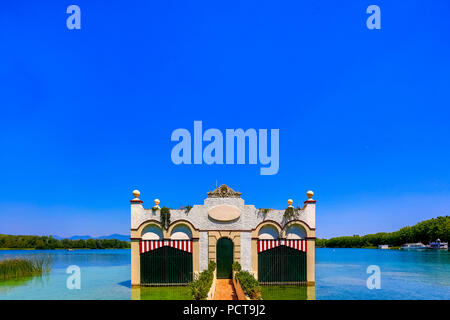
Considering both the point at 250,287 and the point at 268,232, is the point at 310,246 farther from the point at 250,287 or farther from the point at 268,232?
the point at 250,287

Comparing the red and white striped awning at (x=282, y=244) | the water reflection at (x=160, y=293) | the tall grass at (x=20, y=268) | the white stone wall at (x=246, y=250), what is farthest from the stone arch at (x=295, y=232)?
the tall grass at (x=20, y=268)

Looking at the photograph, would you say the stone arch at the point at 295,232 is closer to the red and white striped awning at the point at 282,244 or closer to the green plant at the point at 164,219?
the red and white striped awning at the point at 282,244

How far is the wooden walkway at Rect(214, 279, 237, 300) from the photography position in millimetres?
12858

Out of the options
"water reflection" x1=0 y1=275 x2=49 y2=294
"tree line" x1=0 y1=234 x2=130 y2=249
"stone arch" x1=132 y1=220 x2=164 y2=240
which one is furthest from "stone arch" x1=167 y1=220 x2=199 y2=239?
Result: "tree line" x1=0 y1=234 x2=130 y2=249

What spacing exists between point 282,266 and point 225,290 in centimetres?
534

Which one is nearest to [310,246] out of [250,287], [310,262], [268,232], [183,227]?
[310,262]

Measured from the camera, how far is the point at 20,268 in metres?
25.9

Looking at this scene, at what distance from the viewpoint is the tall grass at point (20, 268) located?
81.4ft

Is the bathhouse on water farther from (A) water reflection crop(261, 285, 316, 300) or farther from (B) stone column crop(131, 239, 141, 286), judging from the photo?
(A) water reflection crop(261, 285, 316, 300)

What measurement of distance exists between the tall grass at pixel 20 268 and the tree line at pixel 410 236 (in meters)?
95.4

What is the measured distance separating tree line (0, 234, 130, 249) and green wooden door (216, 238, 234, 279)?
96590 millimetres
